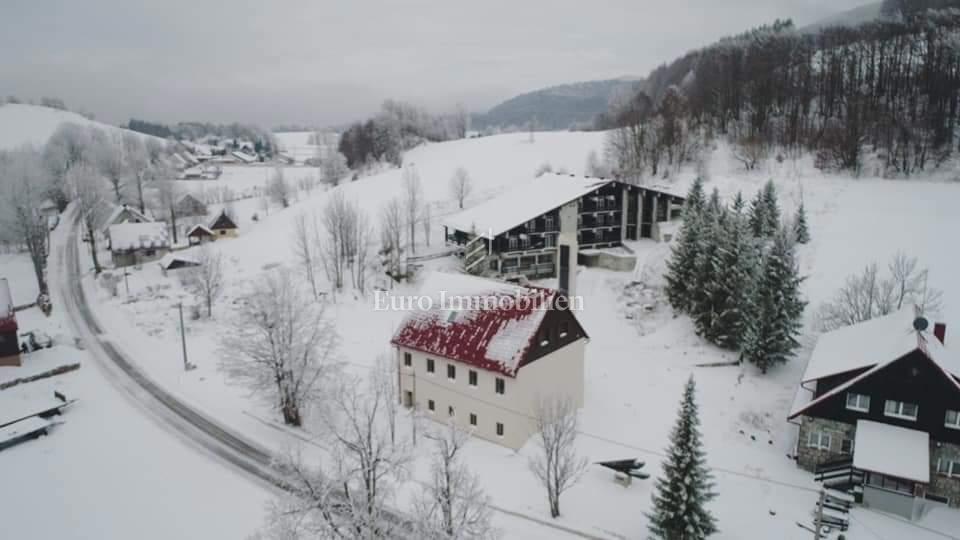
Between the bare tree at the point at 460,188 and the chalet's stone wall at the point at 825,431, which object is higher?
the bare tree at the point at 460,188

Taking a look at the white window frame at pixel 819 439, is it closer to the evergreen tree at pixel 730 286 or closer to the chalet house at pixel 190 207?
the evergreen tree at pixel 730 286

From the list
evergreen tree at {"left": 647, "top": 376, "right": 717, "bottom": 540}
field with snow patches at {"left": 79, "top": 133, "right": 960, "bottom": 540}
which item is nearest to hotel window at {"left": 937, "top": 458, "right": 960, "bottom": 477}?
field with snow patches at {"left": 79, "top": 133, "right": 960, "bottom": 540}

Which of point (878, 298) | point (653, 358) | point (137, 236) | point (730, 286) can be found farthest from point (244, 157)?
point (878, 298)

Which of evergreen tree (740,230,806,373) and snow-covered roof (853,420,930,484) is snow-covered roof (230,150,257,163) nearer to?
evergreen tree (740,230,806,373)

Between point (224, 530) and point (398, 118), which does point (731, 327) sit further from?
point (398, 118)

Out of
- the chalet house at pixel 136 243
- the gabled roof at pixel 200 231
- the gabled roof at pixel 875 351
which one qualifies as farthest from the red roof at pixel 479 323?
the gabled roof at pixel 200 231

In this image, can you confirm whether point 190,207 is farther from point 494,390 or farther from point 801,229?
point 801,229
